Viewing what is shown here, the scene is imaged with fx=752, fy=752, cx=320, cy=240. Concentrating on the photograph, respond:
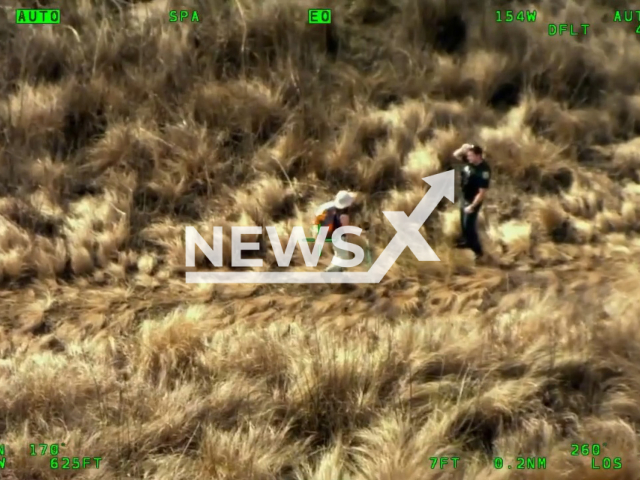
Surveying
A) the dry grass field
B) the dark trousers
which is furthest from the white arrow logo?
the dark trousers

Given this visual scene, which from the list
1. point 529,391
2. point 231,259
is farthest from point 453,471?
point 231,259

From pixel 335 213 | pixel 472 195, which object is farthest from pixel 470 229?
pixel 335 213

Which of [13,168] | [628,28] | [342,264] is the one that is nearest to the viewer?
[342,264]

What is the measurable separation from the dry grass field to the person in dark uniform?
124 mm

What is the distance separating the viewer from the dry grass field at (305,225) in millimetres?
4266

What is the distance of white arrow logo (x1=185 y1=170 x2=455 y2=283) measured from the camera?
5.68 metres

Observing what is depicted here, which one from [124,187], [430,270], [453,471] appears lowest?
[453,471]

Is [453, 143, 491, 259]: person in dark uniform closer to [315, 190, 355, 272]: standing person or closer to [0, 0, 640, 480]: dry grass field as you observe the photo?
[0, 0, 640, 480]: dry grass field

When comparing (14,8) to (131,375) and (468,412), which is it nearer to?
(131,375)

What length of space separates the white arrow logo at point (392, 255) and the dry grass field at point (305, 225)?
0.24ft

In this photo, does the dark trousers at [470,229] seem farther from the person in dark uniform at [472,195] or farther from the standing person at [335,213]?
the standing person at [335,213]

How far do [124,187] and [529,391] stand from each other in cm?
348

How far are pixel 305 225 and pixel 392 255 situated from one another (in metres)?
0.72

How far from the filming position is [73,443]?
412cm
